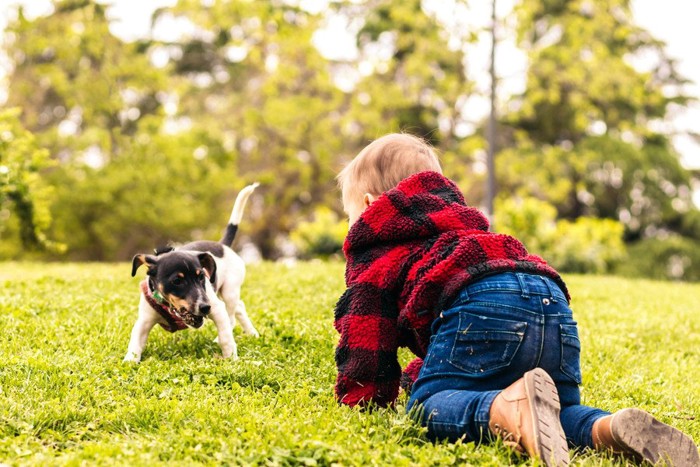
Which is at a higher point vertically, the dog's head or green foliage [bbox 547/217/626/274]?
the dog's head

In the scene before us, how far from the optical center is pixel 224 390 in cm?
402

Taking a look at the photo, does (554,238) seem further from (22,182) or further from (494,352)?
(494,352)

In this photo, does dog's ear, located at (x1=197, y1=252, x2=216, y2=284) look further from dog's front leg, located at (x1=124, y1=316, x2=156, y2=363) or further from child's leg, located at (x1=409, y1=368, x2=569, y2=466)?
child's leg, located at (x1=409, y1=368, x2=569, y2=466)

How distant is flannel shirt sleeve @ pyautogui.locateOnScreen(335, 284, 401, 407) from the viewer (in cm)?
356

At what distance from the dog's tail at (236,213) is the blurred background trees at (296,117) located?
1247cm

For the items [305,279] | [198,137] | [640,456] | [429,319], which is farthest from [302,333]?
[198,137]

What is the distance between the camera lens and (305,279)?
28.4 ft

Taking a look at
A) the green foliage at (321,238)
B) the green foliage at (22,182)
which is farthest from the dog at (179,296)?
the green foliage at (321,238)

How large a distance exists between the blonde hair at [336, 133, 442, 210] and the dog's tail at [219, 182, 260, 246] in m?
1.63

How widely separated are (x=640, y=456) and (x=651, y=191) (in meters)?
25.8

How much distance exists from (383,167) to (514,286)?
97 cm

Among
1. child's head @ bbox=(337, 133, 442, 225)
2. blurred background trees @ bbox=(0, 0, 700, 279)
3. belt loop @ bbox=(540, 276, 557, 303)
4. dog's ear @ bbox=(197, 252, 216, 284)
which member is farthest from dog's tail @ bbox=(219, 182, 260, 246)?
blurred background trees @ bbox=(0, 0, 700, 279)

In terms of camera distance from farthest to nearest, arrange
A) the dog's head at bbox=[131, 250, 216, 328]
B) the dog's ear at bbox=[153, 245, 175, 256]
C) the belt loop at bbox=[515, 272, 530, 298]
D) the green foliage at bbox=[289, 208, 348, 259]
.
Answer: the green foliage at bbox=[289, 208, 348, 259], the dog's ear at bbox=[153, 245, 175, 256], the dog's head at bbox=[131, 250, 216, 328], the belt loop at bbox=[515, 272, 530, 298]

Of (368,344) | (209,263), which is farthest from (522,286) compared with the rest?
(209,263)
